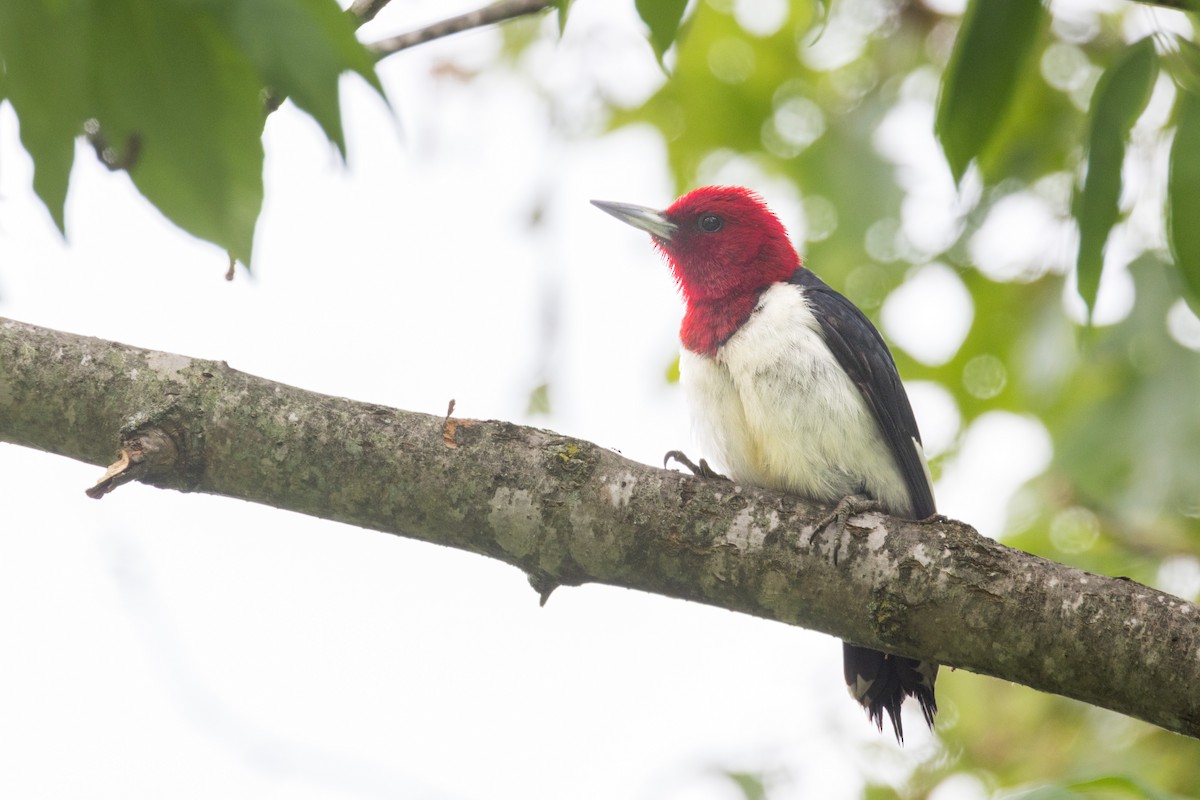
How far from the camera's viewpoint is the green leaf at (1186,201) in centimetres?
228

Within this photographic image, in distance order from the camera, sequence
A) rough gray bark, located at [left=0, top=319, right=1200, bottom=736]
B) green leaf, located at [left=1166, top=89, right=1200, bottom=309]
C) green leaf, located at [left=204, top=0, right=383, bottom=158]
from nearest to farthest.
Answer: green leaf, located at [left=204, top=0, right=383, bottom=158] → green leaf, located at [left=1166, top=89, right=1200, bottom=309] → rough gray bark, located at [left=0, top=319, right=1200, bottom=736]

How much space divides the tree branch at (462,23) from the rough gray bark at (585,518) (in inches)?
33.6

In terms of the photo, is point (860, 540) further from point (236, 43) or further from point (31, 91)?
point (31, 91)

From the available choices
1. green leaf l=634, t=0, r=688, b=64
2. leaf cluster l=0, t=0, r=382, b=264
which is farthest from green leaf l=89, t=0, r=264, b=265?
green leaf l=634, t=0, r=688, b=64

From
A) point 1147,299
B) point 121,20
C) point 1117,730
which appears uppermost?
point 1147,299

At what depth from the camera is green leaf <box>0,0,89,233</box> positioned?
166 cm

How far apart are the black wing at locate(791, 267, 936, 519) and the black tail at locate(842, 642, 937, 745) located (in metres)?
0.48

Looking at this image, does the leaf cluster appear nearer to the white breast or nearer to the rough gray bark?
the rough gray bark

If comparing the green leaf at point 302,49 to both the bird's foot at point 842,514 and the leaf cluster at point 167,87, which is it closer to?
the leaf cluster at point 167,87

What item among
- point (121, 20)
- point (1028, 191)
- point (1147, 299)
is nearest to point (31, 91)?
point (121, 20)

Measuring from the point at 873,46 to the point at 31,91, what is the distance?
453 cm

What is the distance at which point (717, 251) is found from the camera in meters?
4.58

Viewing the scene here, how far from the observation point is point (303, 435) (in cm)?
254

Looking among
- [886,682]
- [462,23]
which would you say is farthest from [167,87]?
[886,682]
